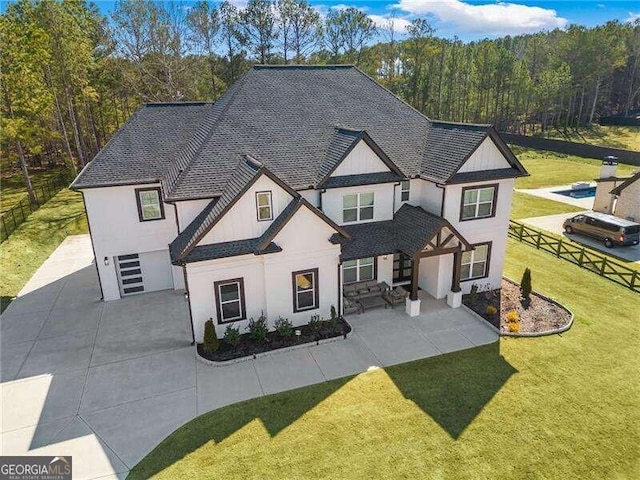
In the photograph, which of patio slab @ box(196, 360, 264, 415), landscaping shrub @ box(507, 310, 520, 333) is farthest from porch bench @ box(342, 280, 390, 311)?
patio slab @ box(196, 360, 264, 415)

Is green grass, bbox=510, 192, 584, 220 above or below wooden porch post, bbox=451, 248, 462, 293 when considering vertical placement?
below

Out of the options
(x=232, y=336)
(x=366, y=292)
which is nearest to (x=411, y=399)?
(x=366, y=292)

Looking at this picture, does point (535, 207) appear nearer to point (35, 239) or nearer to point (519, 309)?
point (519, 309)

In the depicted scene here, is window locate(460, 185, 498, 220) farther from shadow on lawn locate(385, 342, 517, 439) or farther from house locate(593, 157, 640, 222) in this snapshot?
house locate(593, 157, 640, 222)

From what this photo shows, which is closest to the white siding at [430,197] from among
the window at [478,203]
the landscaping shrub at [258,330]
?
the window at [478,203]

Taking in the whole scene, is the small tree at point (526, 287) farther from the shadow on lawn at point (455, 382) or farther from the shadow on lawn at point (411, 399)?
the shadow on lawn at point (411, 399)

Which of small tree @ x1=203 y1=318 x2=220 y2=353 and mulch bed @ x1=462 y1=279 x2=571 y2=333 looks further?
mulch bed @ x1=462 y1=279 x2=571 y2=333
